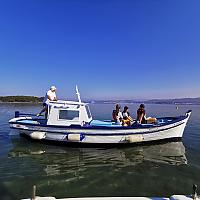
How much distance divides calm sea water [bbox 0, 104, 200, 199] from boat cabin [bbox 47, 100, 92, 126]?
1.57 m

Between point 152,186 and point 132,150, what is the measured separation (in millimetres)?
5114

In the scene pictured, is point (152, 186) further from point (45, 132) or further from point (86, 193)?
point (45, 132)

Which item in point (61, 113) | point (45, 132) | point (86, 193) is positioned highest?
point (61, 113)

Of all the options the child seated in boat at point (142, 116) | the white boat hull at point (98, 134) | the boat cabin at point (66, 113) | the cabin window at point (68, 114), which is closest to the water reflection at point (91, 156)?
the white boat hull at point (98, 134)

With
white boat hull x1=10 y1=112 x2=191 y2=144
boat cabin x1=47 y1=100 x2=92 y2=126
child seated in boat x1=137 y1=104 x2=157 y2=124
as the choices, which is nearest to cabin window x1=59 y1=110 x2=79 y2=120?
boat cabin x1=47 y1=100 x2=92 y2=126

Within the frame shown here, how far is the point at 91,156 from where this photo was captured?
11.2m

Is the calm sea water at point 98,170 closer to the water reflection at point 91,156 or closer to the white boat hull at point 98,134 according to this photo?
the water reflection at point 91,156

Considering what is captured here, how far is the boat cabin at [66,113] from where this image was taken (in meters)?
13.2

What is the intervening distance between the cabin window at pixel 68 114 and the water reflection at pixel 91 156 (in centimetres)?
183

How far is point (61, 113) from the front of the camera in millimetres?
13320

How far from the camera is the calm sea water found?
717 centimetres

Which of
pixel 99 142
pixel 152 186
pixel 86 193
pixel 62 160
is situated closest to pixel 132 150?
pixel 99 142

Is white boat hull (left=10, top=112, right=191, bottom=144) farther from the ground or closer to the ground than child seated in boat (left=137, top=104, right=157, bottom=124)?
closer to the ground

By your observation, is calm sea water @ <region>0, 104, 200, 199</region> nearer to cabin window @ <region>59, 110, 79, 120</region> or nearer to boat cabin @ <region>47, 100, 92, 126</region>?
boat cabin @ <region>47, 100, 92, 126</region>
